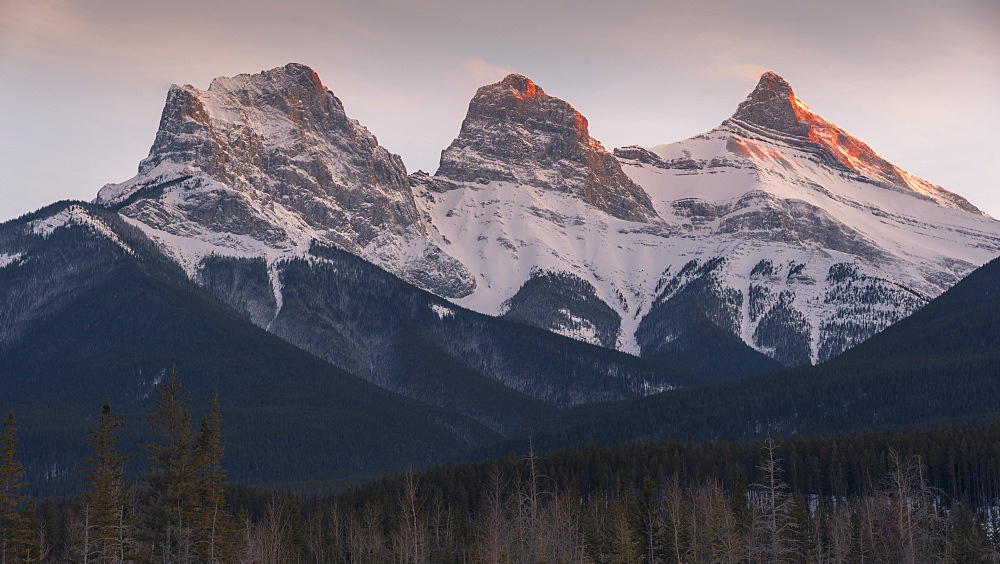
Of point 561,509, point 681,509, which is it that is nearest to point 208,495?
point 561,509

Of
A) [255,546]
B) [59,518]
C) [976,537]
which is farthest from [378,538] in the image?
[976,537]

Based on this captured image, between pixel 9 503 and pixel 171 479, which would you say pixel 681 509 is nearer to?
pixel 171 479

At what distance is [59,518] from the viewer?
153 metres

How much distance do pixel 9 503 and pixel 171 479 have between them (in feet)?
47.6

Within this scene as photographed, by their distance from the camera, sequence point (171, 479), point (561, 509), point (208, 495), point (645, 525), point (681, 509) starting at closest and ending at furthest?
point (171, 479)
point (208, 495)
point (645, 525)
point (681, 509)
point (561, 509)

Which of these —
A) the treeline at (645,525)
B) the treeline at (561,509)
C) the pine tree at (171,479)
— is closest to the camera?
the pine tree at (171,479)

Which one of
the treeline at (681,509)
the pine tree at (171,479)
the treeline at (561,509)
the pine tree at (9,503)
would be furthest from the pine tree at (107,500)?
the treeline at (681,509)

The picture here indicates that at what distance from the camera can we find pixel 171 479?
95688 mm

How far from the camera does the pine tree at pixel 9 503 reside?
3976 inches

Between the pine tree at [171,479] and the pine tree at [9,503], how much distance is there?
448 inches

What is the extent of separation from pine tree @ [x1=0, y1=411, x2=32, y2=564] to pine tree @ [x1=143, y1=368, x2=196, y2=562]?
11370 millimetres

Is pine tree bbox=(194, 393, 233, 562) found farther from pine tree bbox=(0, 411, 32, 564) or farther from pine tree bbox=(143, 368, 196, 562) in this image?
pine tree bbox=(0, 411, 32, 564)

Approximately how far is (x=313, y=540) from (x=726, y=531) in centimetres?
5598

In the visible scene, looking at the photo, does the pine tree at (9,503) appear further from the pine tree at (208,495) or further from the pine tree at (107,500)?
the pine tree at (208,495)
